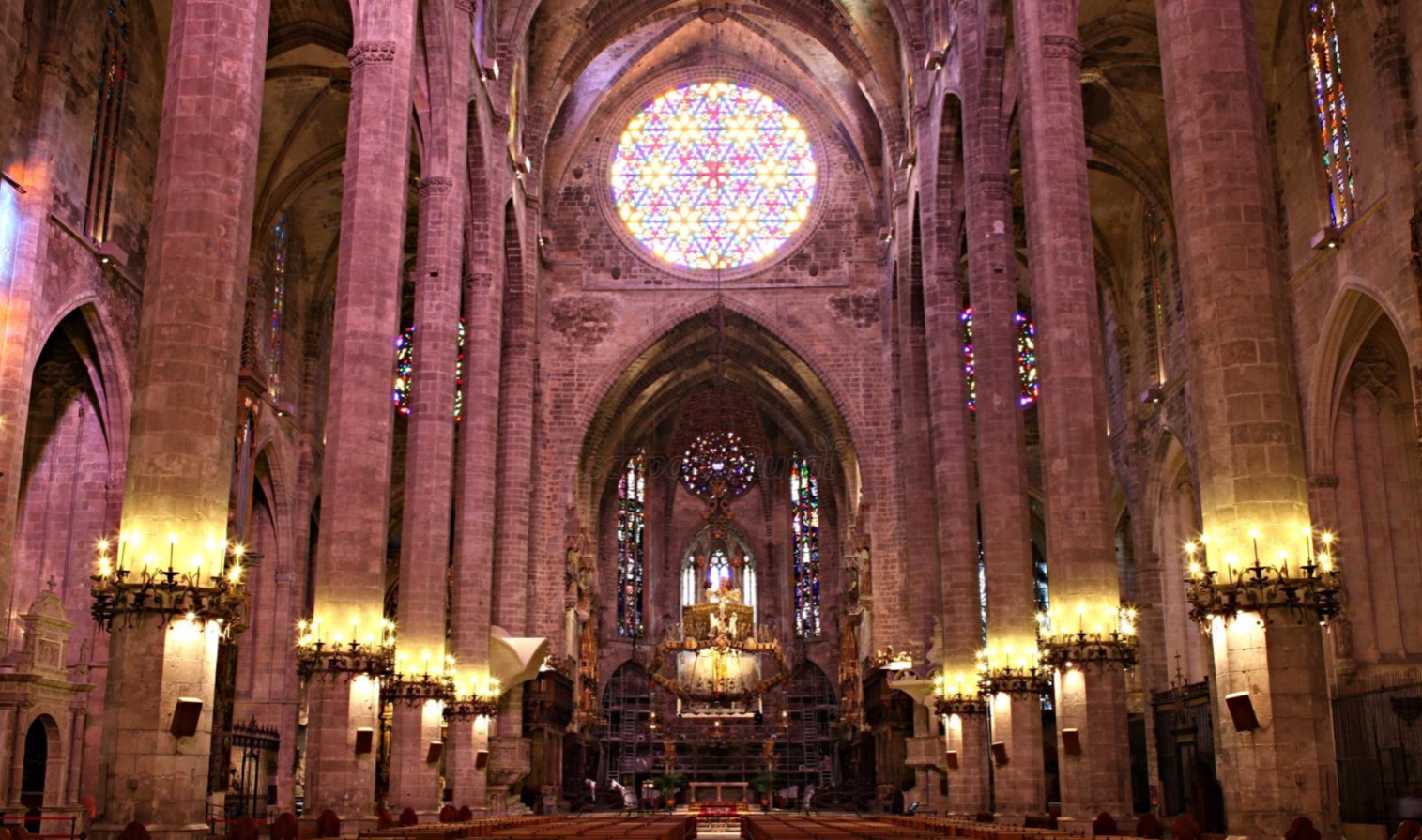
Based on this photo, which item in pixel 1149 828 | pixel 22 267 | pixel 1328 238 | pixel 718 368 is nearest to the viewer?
pixel 1149 828

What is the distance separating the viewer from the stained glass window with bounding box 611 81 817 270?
4297 cm

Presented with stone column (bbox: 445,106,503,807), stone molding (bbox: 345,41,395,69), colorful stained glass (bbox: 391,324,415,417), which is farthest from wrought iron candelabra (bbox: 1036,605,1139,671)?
colorful stained glass (bbox: 391,324,415,417)

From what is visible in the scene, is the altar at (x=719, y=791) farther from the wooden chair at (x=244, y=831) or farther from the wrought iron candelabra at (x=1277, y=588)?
the wrought iron candelabra at (x=1277, y=588)

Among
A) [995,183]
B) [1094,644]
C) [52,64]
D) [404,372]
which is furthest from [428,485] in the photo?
[404,372]

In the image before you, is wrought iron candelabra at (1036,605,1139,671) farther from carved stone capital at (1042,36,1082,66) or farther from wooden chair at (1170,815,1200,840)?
carved stone capital at (1042,36,1082,66)

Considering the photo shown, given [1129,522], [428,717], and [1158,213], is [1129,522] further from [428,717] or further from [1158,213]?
[428,717]

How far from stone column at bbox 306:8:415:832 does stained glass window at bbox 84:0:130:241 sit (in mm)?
6407

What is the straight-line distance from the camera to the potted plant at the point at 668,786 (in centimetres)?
4488

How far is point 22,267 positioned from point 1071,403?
15386 millimetres

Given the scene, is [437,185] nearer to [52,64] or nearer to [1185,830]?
[52,64]

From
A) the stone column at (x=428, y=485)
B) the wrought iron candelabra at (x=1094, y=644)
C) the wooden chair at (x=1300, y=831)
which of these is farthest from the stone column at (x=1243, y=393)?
the stone column at (x=428, y=485)

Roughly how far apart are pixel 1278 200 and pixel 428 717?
18.1 m

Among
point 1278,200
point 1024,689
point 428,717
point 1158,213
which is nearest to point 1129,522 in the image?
point 1158,213

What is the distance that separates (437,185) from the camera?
2442 centimetres
